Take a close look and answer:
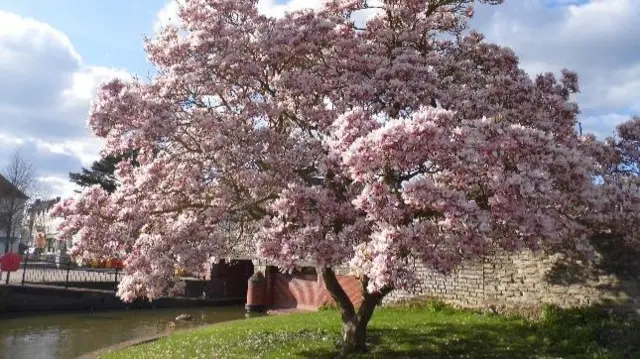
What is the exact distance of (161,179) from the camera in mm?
14797

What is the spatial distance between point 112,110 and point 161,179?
2.04 metres

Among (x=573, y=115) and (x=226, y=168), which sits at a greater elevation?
(x=573, y=115)

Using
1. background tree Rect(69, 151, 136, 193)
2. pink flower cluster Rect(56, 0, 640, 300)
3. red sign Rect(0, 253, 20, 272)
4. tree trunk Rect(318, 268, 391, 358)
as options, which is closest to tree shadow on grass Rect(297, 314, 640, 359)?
tree trunk Rect(318, 268, 391, 358)

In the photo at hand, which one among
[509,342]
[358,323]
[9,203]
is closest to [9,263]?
[358,323]

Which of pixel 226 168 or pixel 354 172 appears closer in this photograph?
pixel 354 172

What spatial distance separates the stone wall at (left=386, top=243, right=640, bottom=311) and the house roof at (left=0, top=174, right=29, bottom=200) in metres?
59.3

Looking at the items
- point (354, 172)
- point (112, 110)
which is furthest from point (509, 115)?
point (112, 110)

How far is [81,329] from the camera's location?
3023 cm

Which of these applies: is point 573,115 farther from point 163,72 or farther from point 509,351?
point 163,72

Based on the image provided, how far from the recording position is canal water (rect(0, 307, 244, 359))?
2420 cm

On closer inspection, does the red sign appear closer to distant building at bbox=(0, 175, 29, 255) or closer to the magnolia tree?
the magnolia tree

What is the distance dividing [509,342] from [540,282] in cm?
457

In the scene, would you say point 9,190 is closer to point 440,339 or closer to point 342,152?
point 440,339

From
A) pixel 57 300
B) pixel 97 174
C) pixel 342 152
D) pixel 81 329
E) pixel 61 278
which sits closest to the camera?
pixel 342 152
